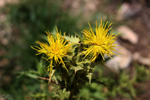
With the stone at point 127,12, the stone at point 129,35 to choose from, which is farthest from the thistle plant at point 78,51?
the stone at point 127,12

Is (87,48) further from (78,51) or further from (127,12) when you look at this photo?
(127,12)

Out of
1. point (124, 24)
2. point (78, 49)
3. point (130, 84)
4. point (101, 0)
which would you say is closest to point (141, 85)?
point (130, 84)

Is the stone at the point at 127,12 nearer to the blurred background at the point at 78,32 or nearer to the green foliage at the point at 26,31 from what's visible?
the blurred background at the point at 78,32

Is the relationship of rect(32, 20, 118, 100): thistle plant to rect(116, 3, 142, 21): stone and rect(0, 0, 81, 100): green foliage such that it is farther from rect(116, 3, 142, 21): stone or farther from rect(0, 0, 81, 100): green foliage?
rect(116, 3, 142, 21): stone

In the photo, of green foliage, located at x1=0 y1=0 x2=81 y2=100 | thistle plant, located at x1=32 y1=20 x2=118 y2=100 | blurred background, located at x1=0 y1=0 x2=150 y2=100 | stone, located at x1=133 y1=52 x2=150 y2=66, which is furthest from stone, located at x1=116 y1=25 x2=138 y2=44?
thistle plant, located at x1=32 y1=20 x2=118 y2=100

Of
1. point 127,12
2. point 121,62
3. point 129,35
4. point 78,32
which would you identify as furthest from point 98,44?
point 127,12

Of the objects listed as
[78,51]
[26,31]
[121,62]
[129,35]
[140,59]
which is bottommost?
[78,51]

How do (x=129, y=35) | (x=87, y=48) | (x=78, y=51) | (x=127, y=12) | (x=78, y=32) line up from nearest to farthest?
(x=87, y=48) < (x=78, y=51) < (x=78, y=32) < (x=129, y=35) < (x=127, y=12)
